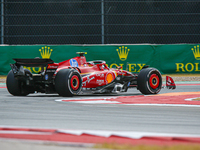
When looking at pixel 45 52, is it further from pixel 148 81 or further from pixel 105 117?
pixel 105 117

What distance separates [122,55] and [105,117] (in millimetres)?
11866

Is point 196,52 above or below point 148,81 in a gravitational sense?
above

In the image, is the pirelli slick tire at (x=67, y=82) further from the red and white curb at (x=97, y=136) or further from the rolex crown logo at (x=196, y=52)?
the rolex crown logo at (x=196, y=52)

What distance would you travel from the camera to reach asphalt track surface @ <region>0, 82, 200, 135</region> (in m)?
5.98

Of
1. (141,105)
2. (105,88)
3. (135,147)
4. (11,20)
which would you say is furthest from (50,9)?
(135,147)

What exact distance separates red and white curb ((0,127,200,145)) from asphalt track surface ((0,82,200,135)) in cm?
35

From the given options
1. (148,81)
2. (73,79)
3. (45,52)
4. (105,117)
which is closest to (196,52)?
(45,52)

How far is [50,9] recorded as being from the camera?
928 inches

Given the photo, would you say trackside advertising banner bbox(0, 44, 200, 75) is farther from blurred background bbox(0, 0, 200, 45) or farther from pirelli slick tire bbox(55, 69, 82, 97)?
pirelli slick tire bbox(55, 69, 82, 97)

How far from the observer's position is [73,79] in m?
11.1

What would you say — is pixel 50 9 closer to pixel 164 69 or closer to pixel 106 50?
pixel 106 50

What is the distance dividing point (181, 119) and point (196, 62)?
12470 millimetres

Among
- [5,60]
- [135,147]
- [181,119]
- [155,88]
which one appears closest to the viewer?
[135,147]

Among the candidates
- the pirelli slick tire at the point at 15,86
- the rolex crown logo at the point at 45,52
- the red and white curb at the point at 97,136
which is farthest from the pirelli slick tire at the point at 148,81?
the rolex crown logo at the point at 45,52
